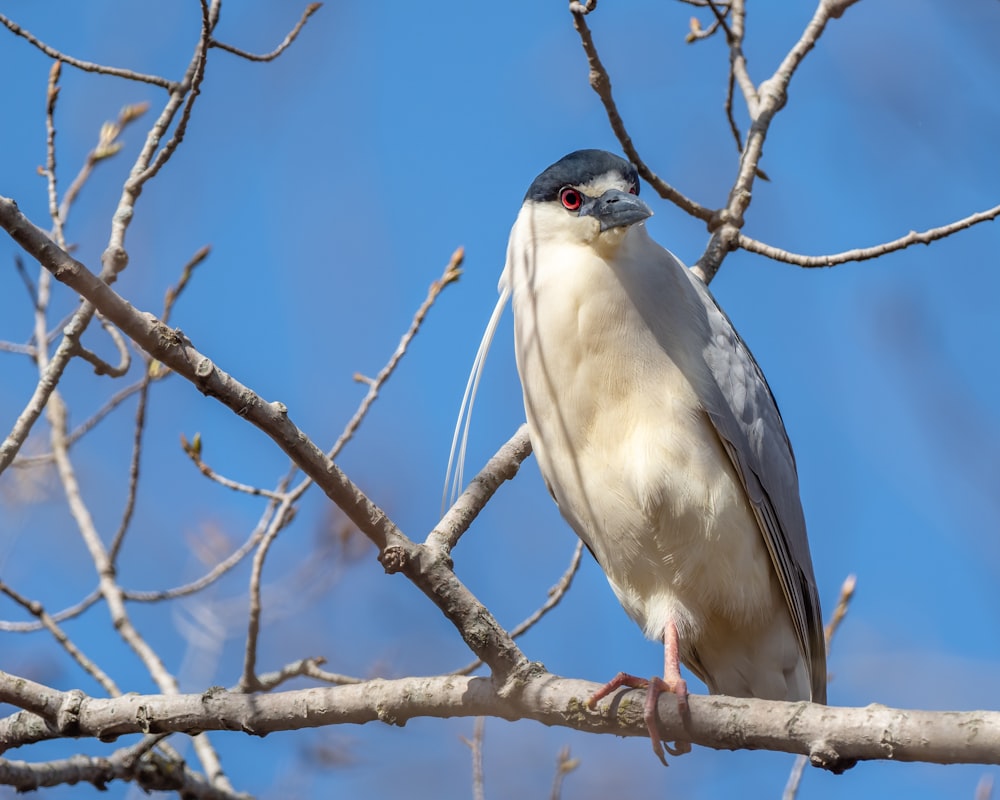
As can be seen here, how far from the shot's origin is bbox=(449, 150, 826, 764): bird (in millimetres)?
3041

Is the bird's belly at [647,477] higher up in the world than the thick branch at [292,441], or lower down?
higher up

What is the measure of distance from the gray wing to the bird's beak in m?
0.35

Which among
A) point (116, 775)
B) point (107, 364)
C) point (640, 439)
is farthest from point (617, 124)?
point (116, 775)

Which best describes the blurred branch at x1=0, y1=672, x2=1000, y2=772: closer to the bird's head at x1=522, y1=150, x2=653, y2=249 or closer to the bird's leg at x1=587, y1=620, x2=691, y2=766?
the bird's leg at x1=587, y1=620, x2=691, y2=766

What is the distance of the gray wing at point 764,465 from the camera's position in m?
3.12

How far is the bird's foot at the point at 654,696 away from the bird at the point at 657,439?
1.28ft

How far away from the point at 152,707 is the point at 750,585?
1.64m

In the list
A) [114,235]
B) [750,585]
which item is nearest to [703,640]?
[750,585]

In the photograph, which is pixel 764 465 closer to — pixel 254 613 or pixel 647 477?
pixel 647 477

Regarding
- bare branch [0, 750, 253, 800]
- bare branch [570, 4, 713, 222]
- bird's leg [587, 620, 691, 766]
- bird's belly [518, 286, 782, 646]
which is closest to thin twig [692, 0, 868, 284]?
bare branch [570, 4, 713, 222]

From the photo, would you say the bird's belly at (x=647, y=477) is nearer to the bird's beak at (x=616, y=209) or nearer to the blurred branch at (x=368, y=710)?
the bird's beak at (x=616, y=209)

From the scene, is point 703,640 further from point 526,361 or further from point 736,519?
point 526,361

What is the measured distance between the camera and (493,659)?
7.47 ft

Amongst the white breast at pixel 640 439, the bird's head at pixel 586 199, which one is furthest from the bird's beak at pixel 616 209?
the white breast at pixel 640 439
